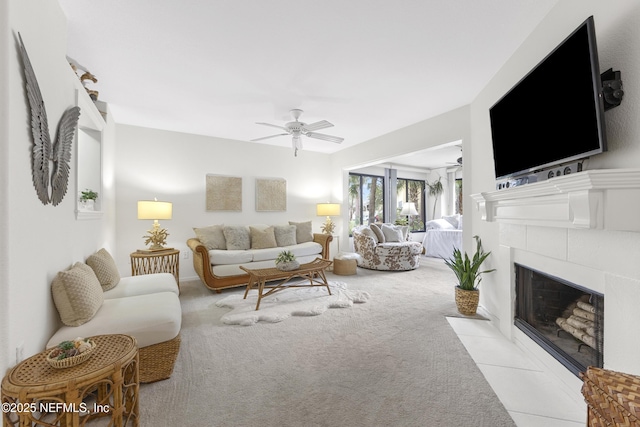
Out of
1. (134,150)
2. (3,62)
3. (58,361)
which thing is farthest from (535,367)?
(134,150)

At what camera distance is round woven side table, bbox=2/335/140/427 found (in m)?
1.09

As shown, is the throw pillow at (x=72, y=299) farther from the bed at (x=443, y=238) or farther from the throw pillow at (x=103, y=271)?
the bed at (x=443, y=238)

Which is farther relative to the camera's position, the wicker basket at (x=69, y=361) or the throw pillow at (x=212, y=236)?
the throw pillow at (x=212, y=236)

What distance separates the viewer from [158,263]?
412 centimetres

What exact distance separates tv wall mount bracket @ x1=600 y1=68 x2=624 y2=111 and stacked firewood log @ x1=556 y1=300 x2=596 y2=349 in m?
1.19

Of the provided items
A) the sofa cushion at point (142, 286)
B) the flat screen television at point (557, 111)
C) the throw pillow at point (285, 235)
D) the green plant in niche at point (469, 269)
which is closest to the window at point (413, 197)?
the throw pillow at point (285, 235)

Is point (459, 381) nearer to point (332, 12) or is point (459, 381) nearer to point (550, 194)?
point (550, 194)

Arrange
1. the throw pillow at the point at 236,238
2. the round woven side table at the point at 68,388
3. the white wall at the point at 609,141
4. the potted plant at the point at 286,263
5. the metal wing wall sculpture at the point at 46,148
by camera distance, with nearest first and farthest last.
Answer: the round woven side table at the point at 68,388
the white wall at the point at 609,141
the metal wing wall sculpture at the point at 46,148
the potted plant at the point at 286,263
the throw pillow at the point at 236,238

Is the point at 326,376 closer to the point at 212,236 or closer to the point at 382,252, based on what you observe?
the point at 212,236

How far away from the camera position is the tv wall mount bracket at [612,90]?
4.50 ft

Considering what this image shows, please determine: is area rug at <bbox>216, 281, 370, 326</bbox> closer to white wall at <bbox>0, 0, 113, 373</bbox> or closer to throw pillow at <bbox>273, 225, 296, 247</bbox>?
throw pillow at <bbox>273, 225, 296, 247</bbox>

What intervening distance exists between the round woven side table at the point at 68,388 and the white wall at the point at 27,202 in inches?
5.6

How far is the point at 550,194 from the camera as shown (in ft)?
5.71

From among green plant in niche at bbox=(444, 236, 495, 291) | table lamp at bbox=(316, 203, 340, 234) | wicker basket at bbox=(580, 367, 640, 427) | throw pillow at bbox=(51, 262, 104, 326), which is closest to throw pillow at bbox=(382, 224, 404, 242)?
table lamp at bbox=(316, 203, 340, 234)
